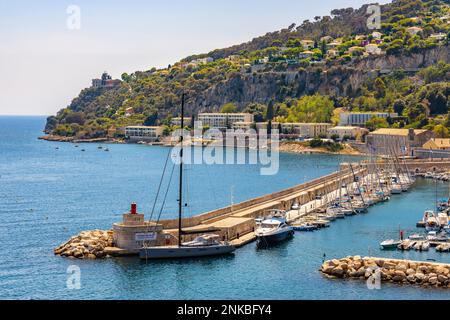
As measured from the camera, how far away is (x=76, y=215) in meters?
40.7

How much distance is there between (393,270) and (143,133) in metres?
106

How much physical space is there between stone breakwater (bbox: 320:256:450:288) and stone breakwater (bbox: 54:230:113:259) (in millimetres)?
8325

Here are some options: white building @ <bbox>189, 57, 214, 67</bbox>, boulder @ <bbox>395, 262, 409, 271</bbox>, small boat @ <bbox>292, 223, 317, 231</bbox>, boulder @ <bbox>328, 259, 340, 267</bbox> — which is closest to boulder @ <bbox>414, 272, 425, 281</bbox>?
boulder @ <bbox>395, 262, 409, 271</bbox>

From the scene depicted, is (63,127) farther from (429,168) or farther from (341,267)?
(341,267)

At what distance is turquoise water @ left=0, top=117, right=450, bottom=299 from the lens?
22297mm

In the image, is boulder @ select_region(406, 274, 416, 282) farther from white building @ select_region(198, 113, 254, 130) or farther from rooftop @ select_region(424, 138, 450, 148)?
white building @ select_region(198, 113, 254, 130)

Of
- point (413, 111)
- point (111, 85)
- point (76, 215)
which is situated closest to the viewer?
point (76, 215)

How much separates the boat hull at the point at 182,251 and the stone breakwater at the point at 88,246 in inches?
70.2

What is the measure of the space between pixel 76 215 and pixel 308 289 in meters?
21.6

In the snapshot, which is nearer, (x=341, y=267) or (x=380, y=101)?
(x=341, y=267)

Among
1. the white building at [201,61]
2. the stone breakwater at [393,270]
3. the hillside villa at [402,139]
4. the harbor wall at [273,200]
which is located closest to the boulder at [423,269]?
the stone breakwater at [393,270]

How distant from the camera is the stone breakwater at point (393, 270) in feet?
74.3
